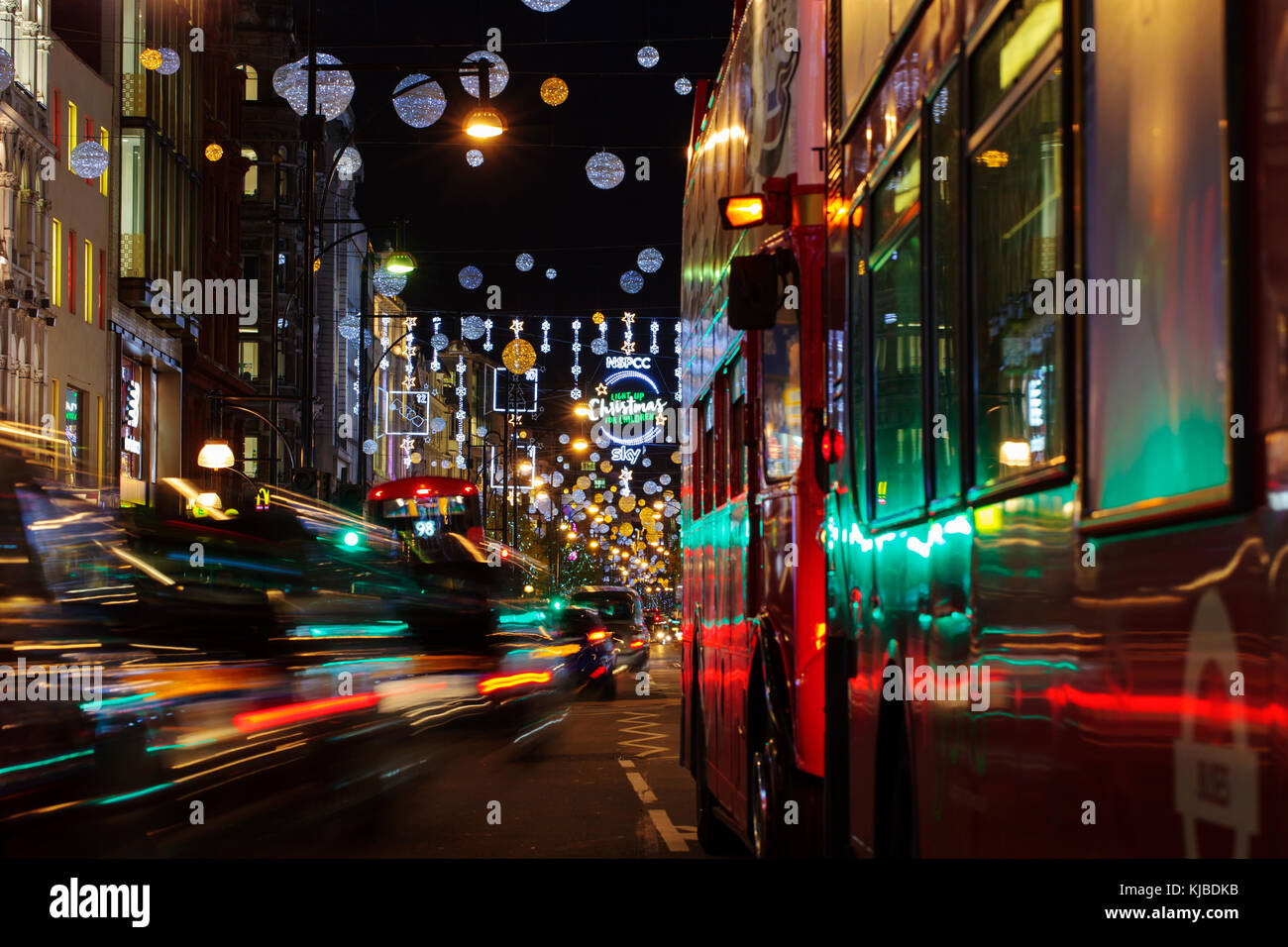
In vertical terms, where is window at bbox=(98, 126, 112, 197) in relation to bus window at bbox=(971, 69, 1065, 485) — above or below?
above

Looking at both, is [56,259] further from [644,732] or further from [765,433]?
[765,433]

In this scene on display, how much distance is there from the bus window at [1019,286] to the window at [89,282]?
35.3 metres

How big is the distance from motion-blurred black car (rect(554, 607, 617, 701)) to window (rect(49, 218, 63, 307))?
472 inches

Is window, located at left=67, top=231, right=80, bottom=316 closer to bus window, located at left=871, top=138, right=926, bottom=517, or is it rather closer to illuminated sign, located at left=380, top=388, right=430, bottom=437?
bus window, located at left=871, top=138, right=926, bottom=517

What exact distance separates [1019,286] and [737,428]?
5.14 metres

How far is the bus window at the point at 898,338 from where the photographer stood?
5078 millimetres

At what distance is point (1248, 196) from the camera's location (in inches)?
100

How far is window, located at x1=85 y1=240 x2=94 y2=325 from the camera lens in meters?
37.3

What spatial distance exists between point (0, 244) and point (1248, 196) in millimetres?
30493

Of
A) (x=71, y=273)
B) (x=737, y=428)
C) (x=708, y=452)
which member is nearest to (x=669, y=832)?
(x=708, y=452)

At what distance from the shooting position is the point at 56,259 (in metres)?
35.0

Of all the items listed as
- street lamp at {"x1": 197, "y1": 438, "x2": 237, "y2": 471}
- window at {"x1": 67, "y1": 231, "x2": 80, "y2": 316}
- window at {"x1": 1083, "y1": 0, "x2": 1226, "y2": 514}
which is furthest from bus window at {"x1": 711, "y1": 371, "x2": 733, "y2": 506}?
window at {"x1": 67, "y1": 231, "x2": 80, "y2": 316}
